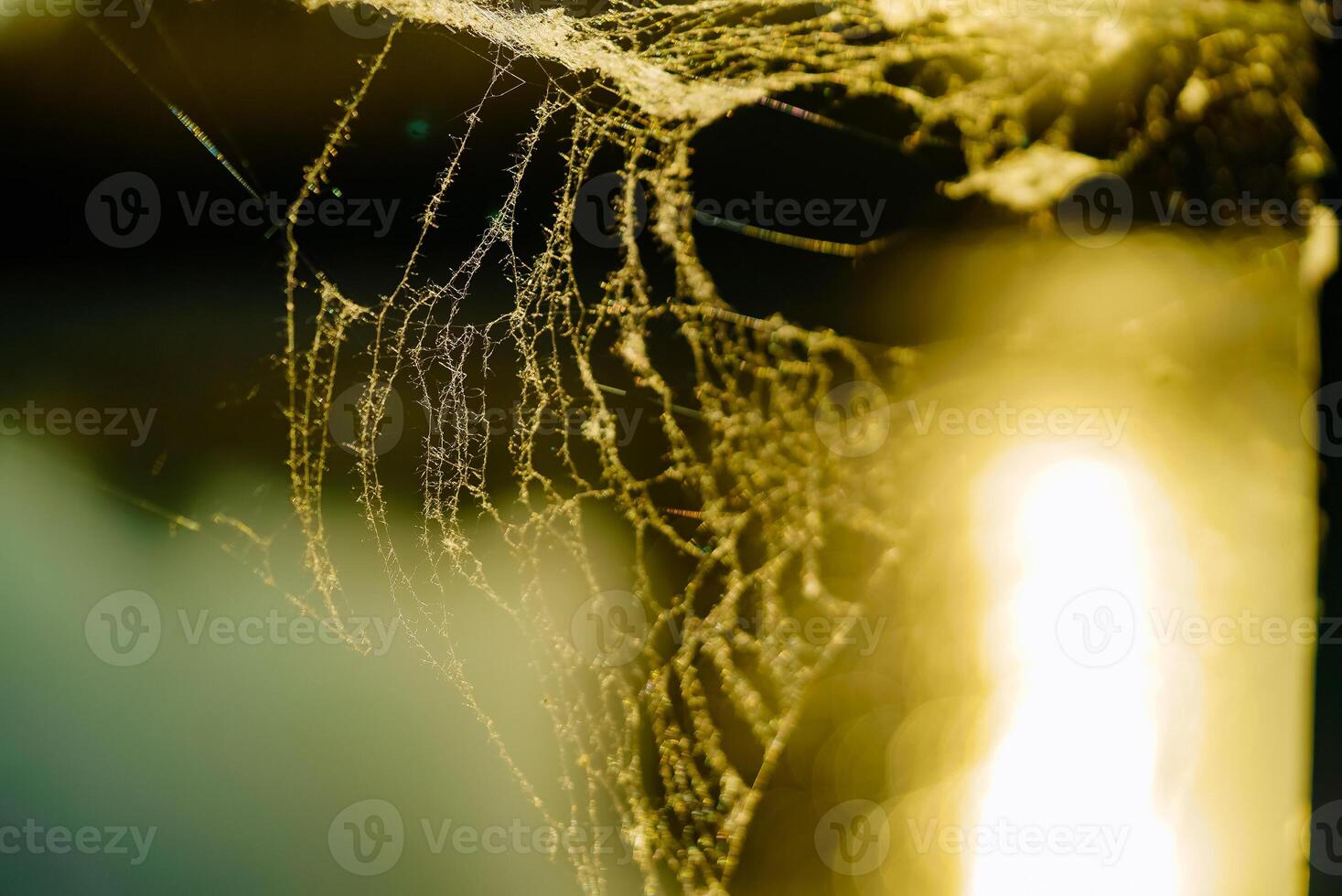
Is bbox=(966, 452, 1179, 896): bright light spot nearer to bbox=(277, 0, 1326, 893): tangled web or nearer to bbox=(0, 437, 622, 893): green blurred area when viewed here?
bbox=(277, 0, 1326, 893): tangled web

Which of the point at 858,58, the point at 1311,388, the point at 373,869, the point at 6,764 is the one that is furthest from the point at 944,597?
the point at 6,764

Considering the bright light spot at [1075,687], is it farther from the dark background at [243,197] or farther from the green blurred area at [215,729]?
the green blurred area at [215,729]

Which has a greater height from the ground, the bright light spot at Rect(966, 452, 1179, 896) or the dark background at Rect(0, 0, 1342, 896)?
the dark background at Rect(0, 0, 1342, 896)

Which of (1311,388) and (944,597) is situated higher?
(1311,388)

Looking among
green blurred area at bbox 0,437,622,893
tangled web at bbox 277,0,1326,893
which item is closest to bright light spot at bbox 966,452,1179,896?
tangled web at bbox 277,0,1326,893

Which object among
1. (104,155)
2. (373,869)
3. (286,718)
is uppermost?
(104,155)

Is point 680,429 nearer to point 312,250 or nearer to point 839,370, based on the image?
point 839,370

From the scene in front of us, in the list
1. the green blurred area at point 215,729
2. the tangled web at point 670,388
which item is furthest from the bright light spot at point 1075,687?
the green blurred area at point 215,729

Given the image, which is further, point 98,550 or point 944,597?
point 98,550
